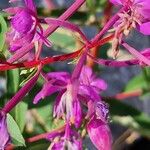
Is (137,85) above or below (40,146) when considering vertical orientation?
below

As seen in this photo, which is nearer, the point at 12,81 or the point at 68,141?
the point at 68,141


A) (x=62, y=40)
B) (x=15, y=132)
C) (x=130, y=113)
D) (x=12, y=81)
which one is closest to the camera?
(x=15, y=132)

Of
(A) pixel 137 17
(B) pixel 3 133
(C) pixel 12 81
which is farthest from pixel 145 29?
(C) pixel 12 81

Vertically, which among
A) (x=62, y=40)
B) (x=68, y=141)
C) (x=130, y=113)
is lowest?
(x=130, y=113)

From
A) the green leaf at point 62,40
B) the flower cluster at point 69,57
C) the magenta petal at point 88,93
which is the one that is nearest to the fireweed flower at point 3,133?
the flower cluster at point 69,57

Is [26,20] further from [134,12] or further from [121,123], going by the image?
[121,123]

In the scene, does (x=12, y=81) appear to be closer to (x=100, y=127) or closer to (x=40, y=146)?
(x=40, y=146)
